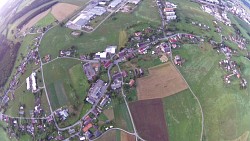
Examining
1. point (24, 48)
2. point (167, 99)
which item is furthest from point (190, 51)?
point (24, 48)

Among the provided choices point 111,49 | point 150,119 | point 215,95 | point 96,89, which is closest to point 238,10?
point 215,95

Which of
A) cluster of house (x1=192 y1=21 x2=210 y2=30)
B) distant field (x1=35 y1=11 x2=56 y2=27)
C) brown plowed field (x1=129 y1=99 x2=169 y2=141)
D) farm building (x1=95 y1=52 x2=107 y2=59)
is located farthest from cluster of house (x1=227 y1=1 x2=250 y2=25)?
distant field (x1=35 y1=11 x2=56 y2=27)

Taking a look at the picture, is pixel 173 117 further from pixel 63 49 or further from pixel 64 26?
pixel 64 26

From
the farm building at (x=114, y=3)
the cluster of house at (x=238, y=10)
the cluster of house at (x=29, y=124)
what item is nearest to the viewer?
the cluster of house at (x=29, y=124)

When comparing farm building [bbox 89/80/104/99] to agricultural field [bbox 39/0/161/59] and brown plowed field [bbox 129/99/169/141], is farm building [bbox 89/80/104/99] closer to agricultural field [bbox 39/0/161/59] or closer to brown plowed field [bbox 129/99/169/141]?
brown plowed field [bbox 129/99/169/141]

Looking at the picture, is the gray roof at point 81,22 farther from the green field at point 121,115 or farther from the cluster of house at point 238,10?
the cluster of house at point 238,10

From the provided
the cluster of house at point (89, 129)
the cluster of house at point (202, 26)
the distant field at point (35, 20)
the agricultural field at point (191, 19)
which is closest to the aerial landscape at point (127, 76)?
the cluster of house at point (89, 129)
